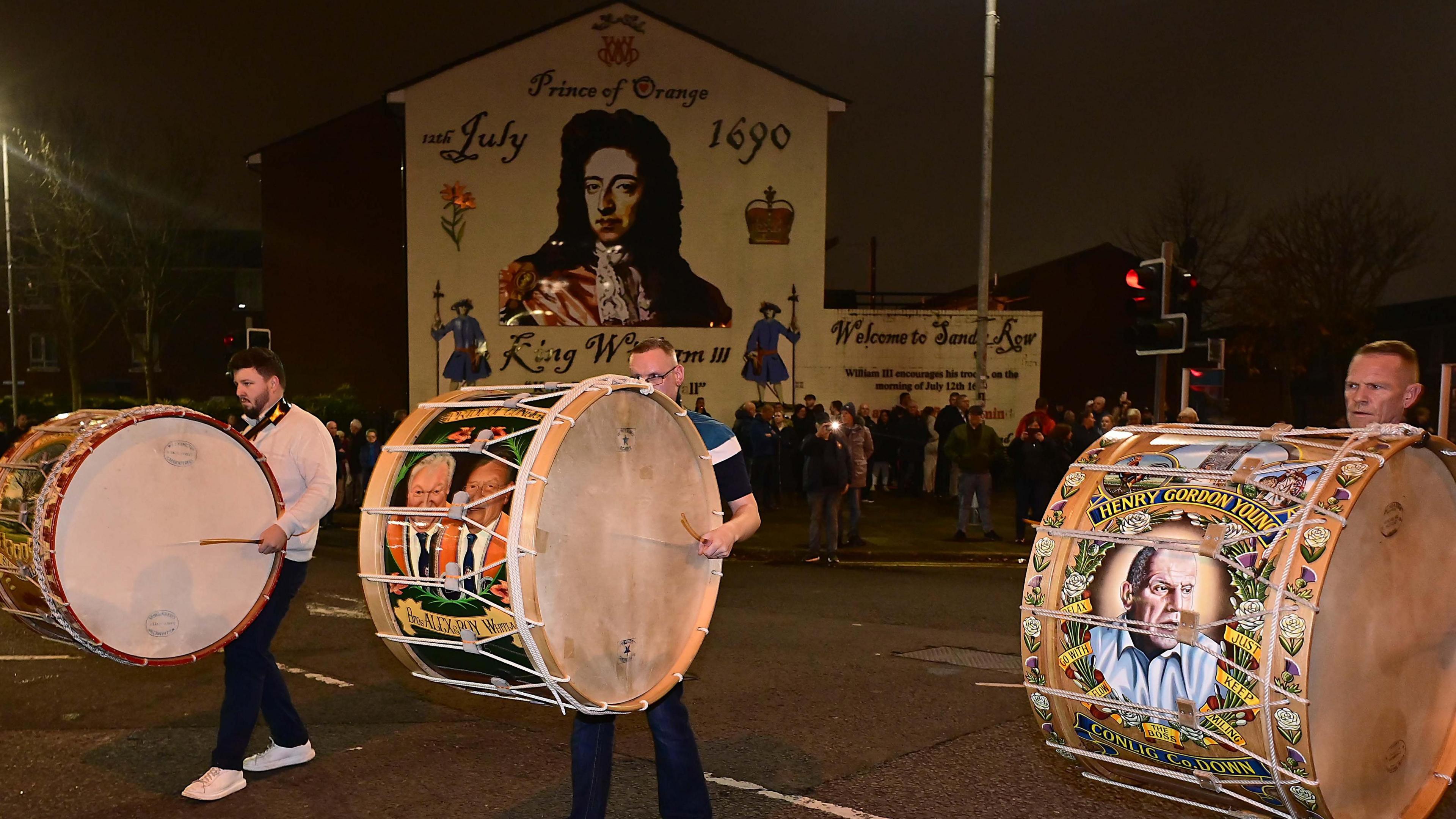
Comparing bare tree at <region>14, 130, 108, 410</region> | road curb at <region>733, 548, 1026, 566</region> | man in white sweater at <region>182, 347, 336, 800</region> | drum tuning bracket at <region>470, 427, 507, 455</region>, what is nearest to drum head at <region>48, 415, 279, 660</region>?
man in white sweater at <region>182, 347, 336, 800</region>

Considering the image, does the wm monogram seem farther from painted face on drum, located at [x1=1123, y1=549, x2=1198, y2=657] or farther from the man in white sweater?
painted face on drum, located at [x1=1123, y1=549, x2=1198, y2=657]

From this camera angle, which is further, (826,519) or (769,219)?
(769,219)

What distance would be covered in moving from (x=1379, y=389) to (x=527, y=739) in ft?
13.6

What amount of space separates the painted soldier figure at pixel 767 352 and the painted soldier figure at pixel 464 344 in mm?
5866

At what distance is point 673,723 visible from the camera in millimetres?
3928

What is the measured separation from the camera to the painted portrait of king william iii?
3.04 metres

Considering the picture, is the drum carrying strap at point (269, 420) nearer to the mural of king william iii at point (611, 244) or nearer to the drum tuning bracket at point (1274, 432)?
the drum tuning bracket at point (1274, 432)

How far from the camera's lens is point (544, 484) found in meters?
3.39

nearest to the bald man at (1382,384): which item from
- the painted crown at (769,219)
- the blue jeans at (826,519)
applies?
the blue jeans at (826,519)

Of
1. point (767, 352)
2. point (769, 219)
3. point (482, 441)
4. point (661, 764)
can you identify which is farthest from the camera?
point (769, 219)

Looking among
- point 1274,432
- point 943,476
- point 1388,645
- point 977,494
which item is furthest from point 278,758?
point 943,476

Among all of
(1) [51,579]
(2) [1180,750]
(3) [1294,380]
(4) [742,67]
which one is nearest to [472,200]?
(4) [742,67]

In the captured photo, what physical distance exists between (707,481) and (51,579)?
248 cm

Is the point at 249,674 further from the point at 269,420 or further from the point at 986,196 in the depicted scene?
the point at 986,196
